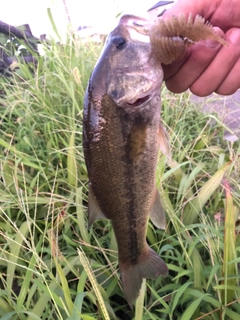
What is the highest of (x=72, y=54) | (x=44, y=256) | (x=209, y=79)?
(x=209, y=79)

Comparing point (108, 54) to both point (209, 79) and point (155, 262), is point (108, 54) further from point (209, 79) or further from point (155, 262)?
point (155, 262)

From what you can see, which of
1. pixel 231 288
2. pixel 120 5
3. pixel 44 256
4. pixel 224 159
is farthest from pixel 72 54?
pixel 231 288

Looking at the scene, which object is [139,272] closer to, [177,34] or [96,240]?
[96,240]

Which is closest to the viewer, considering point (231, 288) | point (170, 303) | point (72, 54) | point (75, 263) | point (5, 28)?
point (231, 288)

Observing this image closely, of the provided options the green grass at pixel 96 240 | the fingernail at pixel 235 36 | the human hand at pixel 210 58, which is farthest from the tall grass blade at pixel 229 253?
the fingernail at pixel 235 36

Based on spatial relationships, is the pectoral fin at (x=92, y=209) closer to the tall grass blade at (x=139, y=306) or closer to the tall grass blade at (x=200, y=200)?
the tall grass blade at (x=139, y=306)

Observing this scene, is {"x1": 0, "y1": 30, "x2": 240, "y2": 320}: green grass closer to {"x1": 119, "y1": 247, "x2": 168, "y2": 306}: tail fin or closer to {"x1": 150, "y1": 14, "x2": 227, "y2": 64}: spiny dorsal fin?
{"x1": 119, "y1": 247, "x2": 168, "y2": 306}: tail fin

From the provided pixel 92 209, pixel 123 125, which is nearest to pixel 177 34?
pixel 123 125

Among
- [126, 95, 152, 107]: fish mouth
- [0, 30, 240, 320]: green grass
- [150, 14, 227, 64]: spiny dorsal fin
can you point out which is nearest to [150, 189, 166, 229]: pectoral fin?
[0, 30, 240, 320]: green grass
